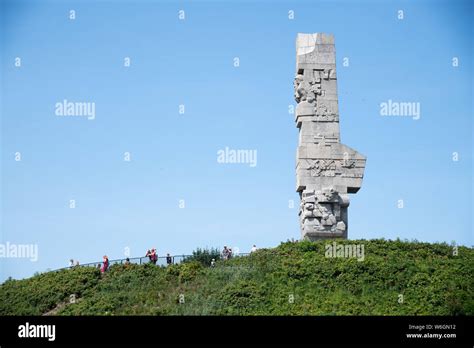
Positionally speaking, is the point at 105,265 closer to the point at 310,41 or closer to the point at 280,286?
the point at 280,286

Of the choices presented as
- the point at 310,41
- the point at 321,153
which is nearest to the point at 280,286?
the point at 321,153

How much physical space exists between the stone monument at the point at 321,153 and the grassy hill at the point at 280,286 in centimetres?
154

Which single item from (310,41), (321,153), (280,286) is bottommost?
(280,286)

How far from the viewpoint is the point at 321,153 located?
32031mm

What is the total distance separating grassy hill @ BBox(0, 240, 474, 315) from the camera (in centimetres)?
2459

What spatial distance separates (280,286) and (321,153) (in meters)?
7.43

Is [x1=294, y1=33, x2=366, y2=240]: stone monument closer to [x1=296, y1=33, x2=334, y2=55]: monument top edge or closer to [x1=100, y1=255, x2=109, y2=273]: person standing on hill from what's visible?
[x1=296, y1=33, x2=334, y2=55]: monument top edge

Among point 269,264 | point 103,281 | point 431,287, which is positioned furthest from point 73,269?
point 431,287

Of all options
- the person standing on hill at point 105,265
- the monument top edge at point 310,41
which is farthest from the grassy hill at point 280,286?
the monument top edge at point 310,41

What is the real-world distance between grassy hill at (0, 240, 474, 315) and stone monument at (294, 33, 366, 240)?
1.54 meters

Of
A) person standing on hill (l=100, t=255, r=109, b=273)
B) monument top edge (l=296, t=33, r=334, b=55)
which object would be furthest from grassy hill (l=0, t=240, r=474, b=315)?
monument top edge (l=296, t=33, r=334, b=55)

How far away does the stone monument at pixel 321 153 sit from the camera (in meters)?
31.4
